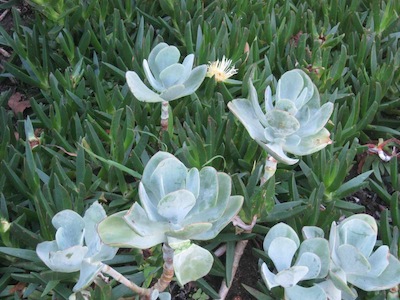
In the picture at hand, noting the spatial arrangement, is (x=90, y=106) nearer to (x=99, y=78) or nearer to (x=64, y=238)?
(x=99, y=78)

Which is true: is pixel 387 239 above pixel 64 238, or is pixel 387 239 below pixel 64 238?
below

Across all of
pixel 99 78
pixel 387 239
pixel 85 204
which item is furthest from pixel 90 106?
pixel 387 239

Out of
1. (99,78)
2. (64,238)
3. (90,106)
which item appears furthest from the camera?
(99,78)

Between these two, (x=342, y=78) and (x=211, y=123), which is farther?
(x=342, y=78)

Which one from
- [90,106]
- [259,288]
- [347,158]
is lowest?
[259,288]

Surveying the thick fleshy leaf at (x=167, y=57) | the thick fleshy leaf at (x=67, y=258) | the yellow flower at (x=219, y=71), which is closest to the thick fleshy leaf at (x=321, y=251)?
the thick fleshy leaf at (x=67, y=258)

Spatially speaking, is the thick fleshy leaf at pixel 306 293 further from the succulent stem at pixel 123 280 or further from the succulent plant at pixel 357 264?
the succulent stem at pixel 123 280
